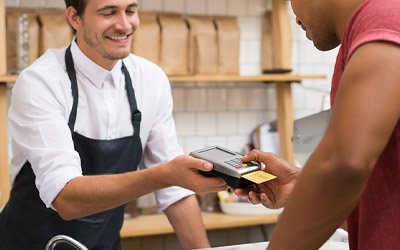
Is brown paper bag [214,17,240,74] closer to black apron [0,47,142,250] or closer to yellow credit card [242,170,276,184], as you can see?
black apron [0,47,142,250]

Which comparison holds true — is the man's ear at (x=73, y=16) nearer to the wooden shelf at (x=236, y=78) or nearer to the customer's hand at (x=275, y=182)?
the wooden shelf at (x=236, y=78)

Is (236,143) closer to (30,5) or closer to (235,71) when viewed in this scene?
(235,71)

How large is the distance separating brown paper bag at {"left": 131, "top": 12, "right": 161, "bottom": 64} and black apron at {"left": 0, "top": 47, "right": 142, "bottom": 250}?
90cm

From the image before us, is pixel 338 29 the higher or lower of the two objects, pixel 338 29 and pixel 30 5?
the lower

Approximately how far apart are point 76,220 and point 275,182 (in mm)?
702

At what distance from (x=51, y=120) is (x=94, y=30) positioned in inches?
15.6

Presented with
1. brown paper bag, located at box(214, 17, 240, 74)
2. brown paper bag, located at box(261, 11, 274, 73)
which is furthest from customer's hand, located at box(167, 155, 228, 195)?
brown paper bag, located at box(261, 11, 274, 73)

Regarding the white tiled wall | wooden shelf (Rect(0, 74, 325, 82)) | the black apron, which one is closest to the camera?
the black apron

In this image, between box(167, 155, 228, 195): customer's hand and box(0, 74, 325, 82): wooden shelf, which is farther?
box(0, 74, 325, 82): wooden shelf

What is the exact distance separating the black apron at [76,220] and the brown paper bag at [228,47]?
1.09 meters

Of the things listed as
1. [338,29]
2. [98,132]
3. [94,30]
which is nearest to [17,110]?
[98,132]

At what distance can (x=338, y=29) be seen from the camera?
2.84 feet

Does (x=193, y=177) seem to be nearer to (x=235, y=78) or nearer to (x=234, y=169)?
(x=234, y=169)

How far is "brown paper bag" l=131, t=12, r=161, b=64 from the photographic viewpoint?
2.69 meters
